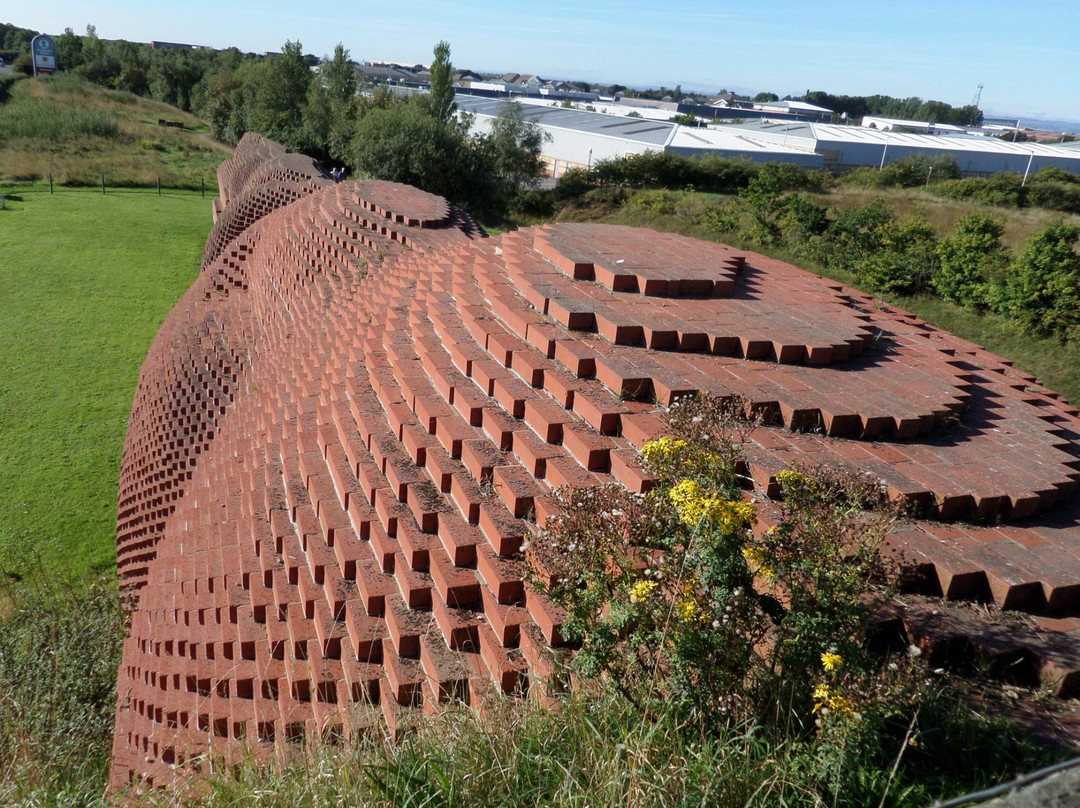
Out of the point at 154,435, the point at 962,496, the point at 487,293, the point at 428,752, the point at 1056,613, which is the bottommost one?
the point at 154,435

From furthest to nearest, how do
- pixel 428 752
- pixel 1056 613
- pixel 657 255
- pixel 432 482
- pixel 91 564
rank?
pixel 91 564 → pixel 657 255 → pixel 432 482 → pixel 1056 613 → pixel 428 752

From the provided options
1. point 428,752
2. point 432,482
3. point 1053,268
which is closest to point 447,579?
point 432,482

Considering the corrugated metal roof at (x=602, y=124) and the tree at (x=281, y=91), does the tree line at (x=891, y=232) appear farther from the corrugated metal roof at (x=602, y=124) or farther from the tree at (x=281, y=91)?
the tree at (x=281, y=91)

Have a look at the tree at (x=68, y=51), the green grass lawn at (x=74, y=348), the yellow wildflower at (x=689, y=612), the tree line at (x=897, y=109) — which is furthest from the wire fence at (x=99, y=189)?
the tree line at (x=897, y=109)

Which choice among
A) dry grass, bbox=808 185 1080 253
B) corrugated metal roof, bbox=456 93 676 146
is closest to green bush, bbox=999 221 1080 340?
dry grass, bbox=808 185 1080 253

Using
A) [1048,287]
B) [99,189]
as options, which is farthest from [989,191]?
[99,189]

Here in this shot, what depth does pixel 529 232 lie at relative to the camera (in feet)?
21.3

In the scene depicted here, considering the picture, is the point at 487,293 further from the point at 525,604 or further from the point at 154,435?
the point at 154,435

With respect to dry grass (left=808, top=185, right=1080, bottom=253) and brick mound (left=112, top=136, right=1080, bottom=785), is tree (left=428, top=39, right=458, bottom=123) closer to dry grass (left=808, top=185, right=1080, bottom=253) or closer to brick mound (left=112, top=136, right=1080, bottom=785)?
dry grass (left=808, top=185, right=1080, bottom=253)

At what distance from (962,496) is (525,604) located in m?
1.86

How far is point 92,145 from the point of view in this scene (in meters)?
33.8

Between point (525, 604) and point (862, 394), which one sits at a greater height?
point (862, 394)

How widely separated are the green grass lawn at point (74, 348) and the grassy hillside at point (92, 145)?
537 centimetres

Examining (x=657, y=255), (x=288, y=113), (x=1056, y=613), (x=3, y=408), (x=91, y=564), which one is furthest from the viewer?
(x=288, y=113)
